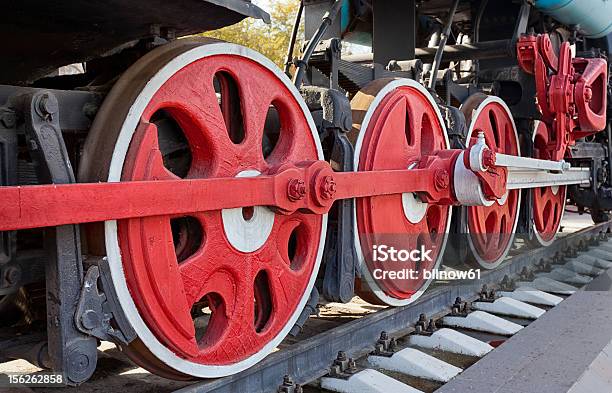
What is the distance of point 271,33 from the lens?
Answer: 1614 cm

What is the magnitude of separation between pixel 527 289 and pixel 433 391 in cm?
200

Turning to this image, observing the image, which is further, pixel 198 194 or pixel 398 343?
pixel 398 343

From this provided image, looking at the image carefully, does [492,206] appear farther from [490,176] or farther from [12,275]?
[12,275]

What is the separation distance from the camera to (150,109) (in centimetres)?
184

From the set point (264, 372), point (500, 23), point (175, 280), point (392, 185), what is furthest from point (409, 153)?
point (500, 23)

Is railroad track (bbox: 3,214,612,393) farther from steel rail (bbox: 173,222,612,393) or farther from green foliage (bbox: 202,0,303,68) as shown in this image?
green foliage (bbox: 202,0,303,68)

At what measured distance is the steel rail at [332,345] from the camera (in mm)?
2161

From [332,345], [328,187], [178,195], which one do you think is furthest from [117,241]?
[332,345]

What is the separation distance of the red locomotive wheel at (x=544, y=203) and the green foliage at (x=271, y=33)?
957 cm

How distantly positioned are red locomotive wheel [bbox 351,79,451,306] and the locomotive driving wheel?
0.42 m

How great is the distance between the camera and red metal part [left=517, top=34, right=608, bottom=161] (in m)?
4.22

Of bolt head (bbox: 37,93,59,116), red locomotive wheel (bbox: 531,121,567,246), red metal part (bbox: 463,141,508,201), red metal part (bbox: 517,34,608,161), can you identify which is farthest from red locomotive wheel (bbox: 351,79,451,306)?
red locomotive wheel (bbox: 531,121,567,246)

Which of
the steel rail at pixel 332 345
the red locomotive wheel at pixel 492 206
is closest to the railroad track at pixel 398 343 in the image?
the steel rail at pixel 332 345

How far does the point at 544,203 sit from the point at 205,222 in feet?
12.5
